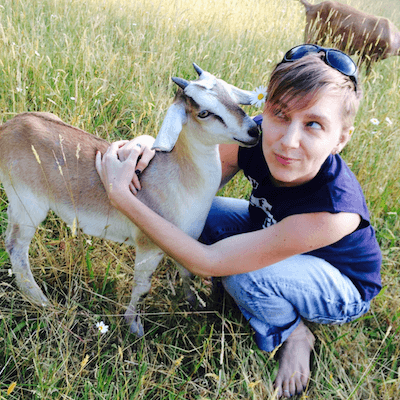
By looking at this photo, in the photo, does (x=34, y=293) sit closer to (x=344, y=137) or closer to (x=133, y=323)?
(x=133, y=323)

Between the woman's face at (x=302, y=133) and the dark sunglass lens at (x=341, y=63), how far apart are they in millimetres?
124

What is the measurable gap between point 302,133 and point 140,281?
1.07 metres

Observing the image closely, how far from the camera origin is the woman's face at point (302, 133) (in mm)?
1435

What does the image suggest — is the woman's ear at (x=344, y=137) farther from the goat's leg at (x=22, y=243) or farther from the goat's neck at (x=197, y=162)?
the goat's leg at (x=22, y=243)

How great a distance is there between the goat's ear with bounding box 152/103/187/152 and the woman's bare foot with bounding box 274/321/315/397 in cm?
117

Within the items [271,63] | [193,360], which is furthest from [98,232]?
[271,63]

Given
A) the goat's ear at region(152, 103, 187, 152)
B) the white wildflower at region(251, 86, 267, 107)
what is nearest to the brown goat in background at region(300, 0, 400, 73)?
the white wildflower at region(251, 86, 267, 107)

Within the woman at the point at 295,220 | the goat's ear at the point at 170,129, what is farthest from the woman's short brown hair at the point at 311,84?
the goat's ear at the point at 170,129

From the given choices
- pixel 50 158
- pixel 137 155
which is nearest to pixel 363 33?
pixel 137 155

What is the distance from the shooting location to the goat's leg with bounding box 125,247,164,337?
191cm

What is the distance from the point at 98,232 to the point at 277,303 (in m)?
1.01

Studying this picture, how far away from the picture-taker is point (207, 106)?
Answer: 1.69 metres

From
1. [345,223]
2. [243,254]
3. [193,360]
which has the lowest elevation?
[193,360]

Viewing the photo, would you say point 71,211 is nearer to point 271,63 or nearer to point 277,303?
point 277,303
